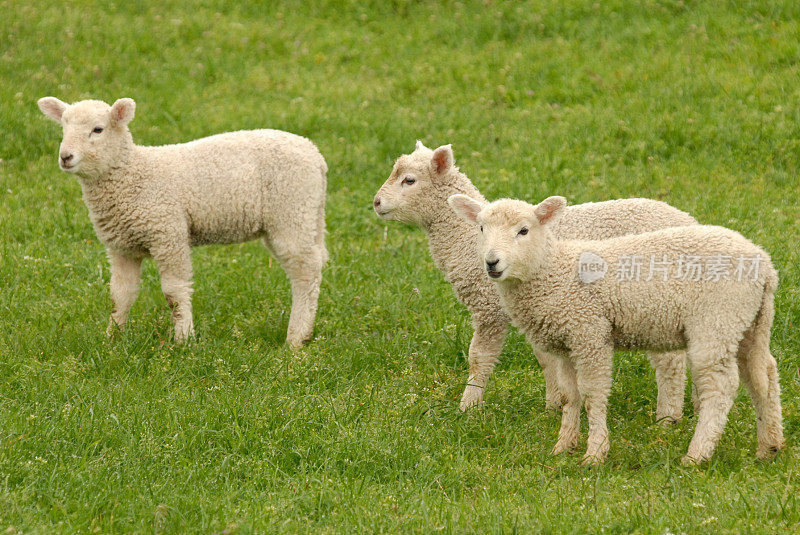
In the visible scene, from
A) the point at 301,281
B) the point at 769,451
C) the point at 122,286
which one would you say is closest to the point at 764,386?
the point at 769,451

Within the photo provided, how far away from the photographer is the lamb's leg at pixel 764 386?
5867mm

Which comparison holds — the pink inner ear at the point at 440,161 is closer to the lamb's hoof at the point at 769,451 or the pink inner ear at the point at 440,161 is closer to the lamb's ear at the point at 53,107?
the lamb's hoof at the point at 769,451

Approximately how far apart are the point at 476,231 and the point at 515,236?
1.17 metres

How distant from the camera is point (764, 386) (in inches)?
232

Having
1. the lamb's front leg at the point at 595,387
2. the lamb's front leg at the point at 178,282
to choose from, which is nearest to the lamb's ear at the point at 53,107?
the lamb's front leg at the point at 178,282

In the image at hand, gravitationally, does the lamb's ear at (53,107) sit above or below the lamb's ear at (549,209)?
below

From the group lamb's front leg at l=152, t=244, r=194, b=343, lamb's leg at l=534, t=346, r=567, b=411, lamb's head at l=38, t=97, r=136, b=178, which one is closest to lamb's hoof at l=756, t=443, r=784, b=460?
lamb's leg at l=534, t=346, r=567, b=411

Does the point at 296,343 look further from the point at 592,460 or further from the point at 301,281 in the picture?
the point at 592,460

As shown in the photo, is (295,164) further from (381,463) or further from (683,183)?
(683,183)

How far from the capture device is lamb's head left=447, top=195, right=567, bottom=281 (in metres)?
5.76

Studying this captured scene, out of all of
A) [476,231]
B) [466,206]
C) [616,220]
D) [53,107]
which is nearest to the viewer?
[466,206]

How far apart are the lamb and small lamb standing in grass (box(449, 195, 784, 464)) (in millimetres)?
607

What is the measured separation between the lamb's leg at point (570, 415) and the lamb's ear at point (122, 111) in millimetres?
3922

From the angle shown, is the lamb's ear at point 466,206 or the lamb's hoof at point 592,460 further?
the lamb's ear at point 466,206
